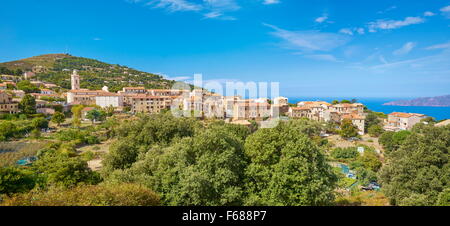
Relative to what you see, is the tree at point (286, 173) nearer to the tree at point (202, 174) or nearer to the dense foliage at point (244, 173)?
the dense foliage at point (244, 173)

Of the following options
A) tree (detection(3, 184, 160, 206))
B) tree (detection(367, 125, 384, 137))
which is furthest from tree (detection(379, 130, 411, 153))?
tree (detection(3, 184, 160, 206))

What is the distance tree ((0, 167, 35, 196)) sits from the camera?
12781 mm

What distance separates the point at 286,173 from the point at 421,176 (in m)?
7.80

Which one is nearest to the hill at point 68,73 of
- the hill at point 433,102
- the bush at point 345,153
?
the bush at point 345,153

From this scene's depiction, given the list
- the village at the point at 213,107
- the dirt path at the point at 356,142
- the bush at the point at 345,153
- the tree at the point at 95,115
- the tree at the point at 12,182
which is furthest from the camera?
the village at the point at 213,107

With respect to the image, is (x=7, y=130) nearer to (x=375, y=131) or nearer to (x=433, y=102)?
(x=375, y=131)

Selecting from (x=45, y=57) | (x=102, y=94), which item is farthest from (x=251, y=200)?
(x=45, y=57)

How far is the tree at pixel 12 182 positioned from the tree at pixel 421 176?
18.4 meters

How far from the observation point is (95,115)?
1357 inches

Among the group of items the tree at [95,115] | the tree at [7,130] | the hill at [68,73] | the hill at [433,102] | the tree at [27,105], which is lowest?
the tree at [7,130]

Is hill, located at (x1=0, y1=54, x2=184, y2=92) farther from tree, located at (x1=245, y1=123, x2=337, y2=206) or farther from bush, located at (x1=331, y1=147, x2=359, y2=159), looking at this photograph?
tree, located at (x1=245, y1=123, x2=337, y2=206)

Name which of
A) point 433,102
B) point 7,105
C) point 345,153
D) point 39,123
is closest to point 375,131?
point 345,153

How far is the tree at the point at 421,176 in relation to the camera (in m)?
9.81
